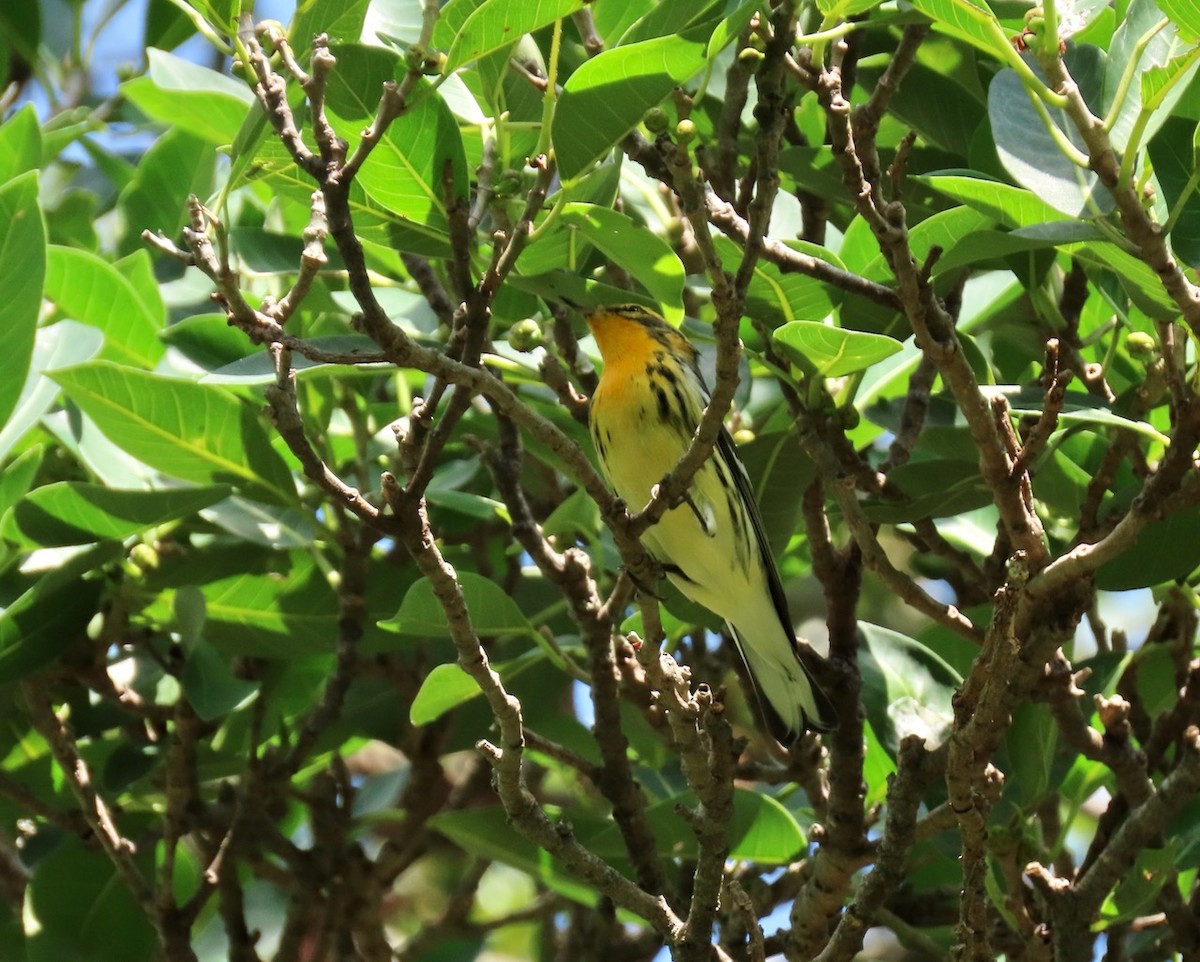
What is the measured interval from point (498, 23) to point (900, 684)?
5.43 feet

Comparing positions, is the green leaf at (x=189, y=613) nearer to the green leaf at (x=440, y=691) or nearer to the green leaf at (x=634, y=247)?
the green leaf at (x=440, y=691)

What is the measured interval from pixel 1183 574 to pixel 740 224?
1.06m

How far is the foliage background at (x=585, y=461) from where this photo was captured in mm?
2029

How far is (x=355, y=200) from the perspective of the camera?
2.44 metres

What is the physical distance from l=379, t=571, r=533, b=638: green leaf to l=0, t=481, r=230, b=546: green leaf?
1.63 ft

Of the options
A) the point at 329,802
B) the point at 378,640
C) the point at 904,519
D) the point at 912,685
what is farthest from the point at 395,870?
the point at 904,519

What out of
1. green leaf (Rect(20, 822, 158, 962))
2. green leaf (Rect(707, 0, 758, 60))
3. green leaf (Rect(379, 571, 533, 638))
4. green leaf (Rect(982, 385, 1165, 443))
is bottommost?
green leaf (Rect(20, 822, 158, 962))

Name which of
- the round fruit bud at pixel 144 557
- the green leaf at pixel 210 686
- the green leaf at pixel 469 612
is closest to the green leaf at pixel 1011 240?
the green leaf at pixel 469 612

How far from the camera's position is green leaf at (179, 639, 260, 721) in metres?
2.99

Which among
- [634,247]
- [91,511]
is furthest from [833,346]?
[91,511]

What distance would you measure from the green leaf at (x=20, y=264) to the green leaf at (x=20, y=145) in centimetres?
44

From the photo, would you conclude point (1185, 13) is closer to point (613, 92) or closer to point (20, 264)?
point (613, 92)

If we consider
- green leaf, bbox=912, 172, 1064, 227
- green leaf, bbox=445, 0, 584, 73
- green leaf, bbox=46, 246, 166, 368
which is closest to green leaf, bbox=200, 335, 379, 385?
green leaf, bbox=445, 0, 584, 73

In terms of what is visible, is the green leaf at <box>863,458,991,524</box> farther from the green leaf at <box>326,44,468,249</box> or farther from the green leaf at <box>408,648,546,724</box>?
the green leaf at <box>326,44,468,249</box>
